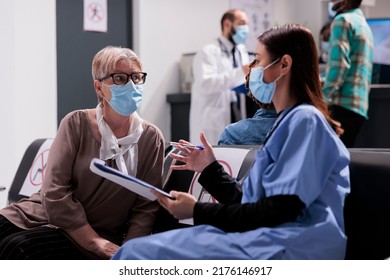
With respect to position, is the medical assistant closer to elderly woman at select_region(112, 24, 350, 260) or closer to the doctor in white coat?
elderly woman at select_region(112, 24, 350, 260)

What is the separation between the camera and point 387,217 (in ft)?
5.62

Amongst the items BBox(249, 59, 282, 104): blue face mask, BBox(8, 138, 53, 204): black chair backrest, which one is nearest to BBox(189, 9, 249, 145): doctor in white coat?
BBox(8, 138, 53, 204): black chair backrest

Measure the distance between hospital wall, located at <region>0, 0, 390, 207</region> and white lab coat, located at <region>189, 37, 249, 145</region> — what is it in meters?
0.59

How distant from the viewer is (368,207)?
5.77 ft

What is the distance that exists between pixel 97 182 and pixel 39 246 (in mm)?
300

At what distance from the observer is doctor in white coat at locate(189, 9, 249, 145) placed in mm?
4812

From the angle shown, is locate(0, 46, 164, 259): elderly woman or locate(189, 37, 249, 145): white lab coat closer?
locate(0, 46, 164, 259): elderly woman

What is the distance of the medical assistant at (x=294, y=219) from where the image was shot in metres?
1.48

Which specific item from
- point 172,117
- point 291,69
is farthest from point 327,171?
point 172,117

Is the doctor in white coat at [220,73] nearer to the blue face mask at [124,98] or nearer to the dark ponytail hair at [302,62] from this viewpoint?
the blue face mask at [124,98]

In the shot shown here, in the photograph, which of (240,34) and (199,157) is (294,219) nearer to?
(199,157)

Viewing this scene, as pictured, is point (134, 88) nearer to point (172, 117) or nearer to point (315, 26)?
point (172, 117)

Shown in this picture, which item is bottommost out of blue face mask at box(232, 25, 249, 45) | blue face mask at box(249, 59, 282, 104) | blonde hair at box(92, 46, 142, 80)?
blue face mask at box(249, 59, 282, 104)

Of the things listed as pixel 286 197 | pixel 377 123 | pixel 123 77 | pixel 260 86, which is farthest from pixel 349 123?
pixel 286 197
